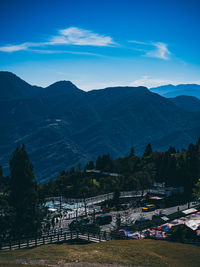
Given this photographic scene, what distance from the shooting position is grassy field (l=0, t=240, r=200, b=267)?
25.2 meters

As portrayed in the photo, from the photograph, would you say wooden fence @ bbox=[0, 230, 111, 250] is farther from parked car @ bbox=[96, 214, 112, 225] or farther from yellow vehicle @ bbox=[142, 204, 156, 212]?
yellow vehicle @ bbox=[142, 204, 156, 212]

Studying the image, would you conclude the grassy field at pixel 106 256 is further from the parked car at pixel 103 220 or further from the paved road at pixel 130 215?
the parked car at pixel 103 220

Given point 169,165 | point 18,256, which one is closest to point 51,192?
point 169,165

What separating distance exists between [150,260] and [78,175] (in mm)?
77688

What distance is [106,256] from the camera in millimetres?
27172

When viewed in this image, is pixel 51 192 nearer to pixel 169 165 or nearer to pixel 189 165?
pixel 169 165

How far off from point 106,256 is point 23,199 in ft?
46.7

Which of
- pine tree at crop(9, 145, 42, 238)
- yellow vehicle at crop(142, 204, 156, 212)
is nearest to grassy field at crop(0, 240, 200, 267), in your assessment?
pine tree at crop(9, 145, 42, 238)

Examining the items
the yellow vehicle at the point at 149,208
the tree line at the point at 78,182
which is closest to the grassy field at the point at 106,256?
the tree line at the point at 78,182

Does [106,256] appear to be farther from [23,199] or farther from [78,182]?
[78,182]

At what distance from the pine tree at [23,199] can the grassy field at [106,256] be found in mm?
6151

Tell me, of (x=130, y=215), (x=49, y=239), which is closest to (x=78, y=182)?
(x=130, y=215)

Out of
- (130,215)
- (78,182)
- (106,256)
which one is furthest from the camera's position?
(78,182)

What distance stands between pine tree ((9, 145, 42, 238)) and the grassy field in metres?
6.15
